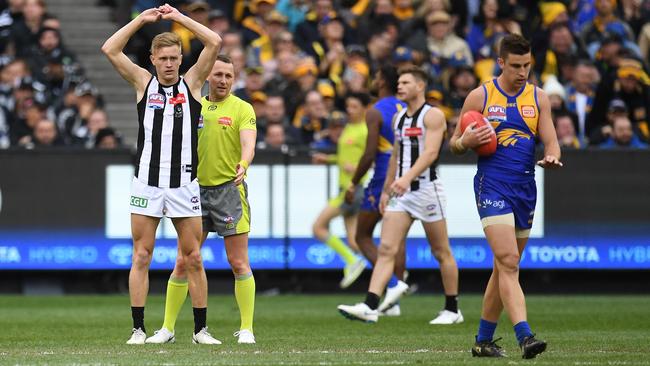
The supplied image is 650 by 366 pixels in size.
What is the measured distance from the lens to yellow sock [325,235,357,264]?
719 inches

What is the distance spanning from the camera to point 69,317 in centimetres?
1509

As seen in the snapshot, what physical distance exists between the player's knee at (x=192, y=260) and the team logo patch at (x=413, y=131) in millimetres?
3384

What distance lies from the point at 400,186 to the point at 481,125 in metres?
3.31

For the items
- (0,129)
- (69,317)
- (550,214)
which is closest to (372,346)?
(69,317)

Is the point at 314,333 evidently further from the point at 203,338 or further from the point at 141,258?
the point at 141,258

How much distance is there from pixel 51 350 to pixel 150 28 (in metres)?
13.2

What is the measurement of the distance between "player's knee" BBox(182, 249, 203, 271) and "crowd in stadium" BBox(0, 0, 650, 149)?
27.1 feet

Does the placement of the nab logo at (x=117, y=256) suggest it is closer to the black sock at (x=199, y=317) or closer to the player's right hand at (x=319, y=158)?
the player's right hand at (x=319, y=158)

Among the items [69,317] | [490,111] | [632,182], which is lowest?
[69,317]

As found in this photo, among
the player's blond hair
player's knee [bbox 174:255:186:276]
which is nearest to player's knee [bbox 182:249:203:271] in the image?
player's knee [bbox 174:255:186:276]

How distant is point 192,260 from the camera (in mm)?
11297

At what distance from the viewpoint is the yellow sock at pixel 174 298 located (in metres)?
11.6

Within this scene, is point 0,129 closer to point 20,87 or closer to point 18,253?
point 20,87

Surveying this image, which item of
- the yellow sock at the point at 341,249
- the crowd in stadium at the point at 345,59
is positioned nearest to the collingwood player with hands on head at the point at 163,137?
the yellow sock at the point at 341,249
